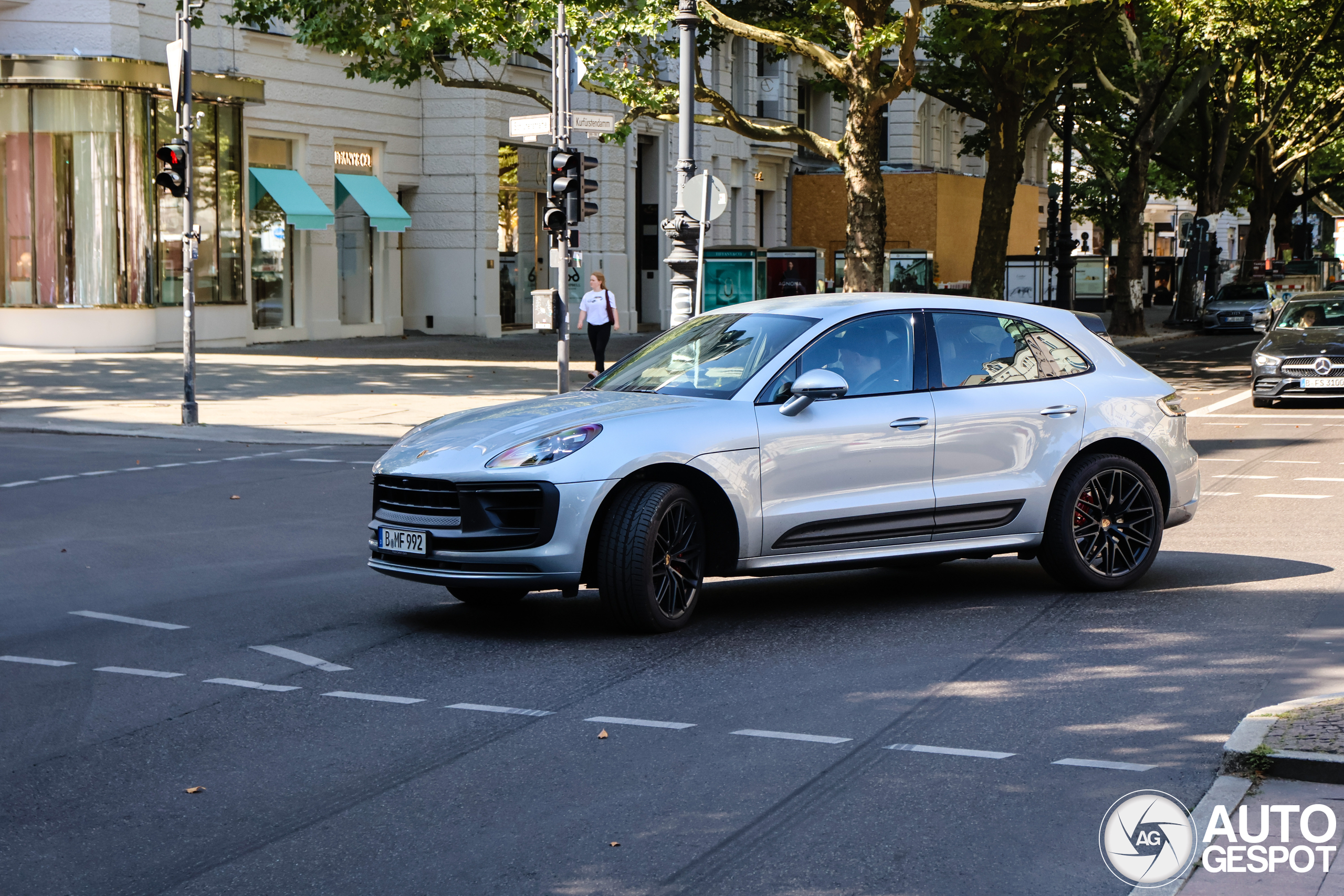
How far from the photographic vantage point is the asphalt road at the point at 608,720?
4695mm

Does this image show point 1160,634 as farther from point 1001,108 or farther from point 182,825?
point 1001,108

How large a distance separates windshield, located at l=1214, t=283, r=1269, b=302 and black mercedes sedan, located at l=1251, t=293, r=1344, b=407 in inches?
973

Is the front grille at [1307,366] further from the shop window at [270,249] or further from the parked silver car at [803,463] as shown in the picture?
the shop window at [270,249]

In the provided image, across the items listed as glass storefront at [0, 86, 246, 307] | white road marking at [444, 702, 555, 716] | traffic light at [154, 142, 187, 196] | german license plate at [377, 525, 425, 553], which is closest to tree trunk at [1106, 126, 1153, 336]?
glass storefront at [0, 86, 246, 307]

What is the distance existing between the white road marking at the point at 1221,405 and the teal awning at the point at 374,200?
18448 mm

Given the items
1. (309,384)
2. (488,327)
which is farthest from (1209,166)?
(309,384)

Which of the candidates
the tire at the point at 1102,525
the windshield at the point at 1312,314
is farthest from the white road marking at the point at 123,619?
the windshield at the point at 1312,314

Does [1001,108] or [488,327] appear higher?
[1001,108]

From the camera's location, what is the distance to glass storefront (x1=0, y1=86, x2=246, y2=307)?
28.9 metres

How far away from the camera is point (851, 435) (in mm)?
8039

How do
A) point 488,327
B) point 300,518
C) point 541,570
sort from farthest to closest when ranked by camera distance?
1. point 488,327
2. point 300,518
3. point 541,570

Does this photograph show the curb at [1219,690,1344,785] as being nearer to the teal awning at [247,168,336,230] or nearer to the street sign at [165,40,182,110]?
the street sign at [165,40,182,110]

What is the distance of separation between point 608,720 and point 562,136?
14.7m

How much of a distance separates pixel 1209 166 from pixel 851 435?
4142 centimetres
